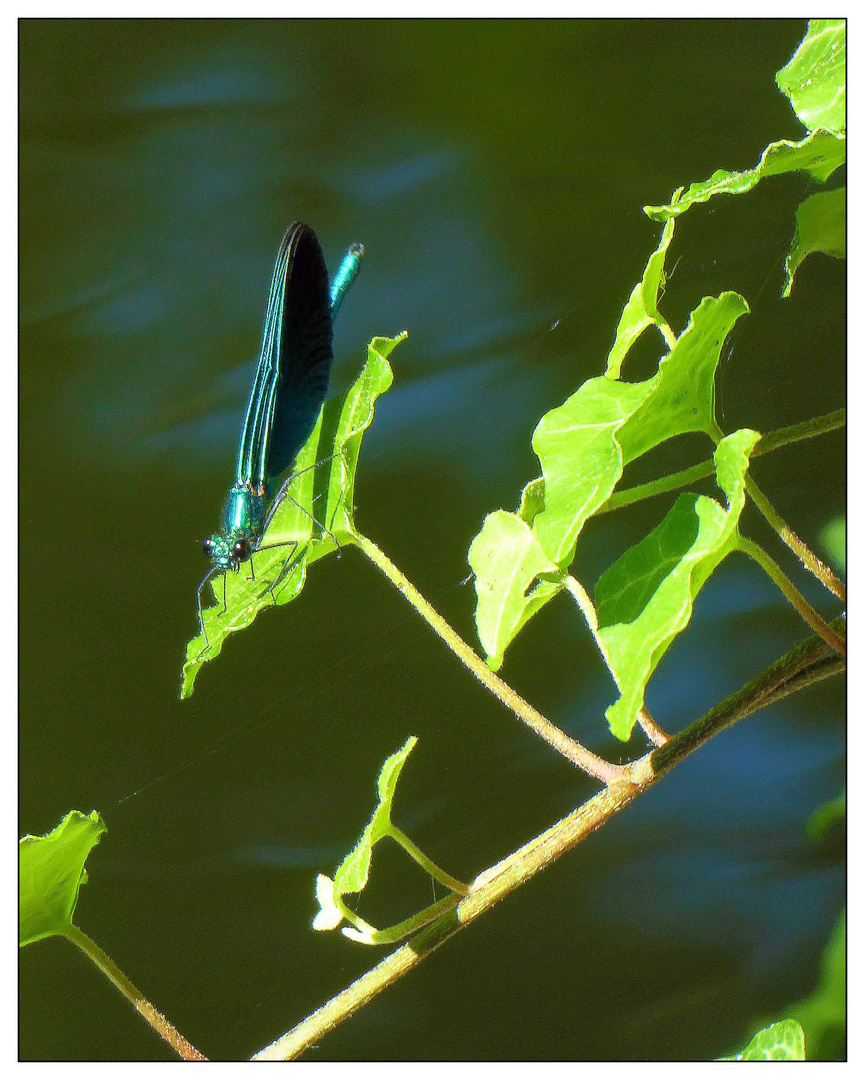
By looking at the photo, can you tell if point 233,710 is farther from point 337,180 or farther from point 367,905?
point 337,180

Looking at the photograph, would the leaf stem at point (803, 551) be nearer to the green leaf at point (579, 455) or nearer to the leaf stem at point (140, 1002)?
the green leaf at point (579, 455)

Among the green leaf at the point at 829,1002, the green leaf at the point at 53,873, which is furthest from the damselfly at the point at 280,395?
the green leaf at the point at 829,1002

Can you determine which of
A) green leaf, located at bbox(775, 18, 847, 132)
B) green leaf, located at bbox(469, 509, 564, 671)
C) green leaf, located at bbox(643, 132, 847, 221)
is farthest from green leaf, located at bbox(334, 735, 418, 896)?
green leaf, located at bbox(775, 18, 847, 132)

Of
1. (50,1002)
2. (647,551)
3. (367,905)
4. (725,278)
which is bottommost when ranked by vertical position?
(647,551)

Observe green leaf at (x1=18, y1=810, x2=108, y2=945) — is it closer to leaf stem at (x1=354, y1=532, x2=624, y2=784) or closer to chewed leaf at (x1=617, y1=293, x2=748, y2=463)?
leaf stem at (x1=354, y1=532, x2=624, y2=784)

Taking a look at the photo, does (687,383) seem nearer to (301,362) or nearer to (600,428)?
(600,428)

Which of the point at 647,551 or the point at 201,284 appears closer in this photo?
the point at 647,551

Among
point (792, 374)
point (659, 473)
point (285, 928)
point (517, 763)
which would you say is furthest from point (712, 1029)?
point (792, 374)
